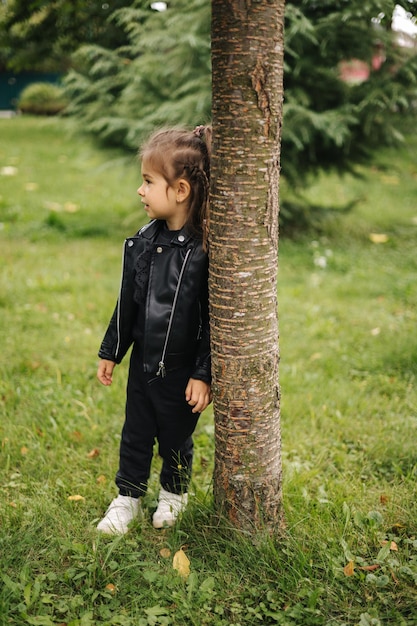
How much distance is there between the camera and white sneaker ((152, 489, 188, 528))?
2.41 m

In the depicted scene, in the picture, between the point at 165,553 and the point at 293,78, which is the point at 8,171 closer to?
the point at 293,78

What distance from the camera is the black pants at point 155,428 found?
2.41 metres

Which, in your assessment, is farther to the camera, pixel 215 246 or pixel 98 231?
pixel 98 231

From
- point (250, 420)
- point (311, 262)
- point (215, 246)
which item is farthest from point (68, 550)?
point (311, 262)

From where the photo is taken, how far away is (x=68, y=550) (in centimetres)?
220

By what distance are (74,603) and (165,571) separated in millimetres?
335

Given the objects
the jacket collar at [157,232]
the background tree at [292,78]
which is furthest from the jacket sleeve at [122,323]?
the background tree at [292,78]

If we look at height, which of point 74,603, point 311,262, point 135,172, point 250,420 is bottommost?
point 74,603

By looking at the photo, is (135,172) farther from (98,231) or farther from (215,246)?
(215,246)

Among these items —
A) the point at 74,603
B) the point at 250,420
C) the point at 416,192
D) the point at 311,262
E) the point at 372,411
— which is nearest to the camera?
the point at 74,603

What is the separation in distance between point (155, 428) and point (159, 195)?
0.95 m

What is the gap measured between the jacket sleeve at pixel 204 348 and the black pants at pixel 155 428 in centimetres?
12

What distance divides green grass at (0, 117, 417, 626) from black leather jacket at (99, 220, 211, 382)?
0.57m

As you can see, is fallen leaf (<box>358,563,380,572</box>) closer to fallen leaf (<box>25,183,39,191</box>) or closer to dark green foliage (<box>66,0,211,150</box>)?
dark green foliage (<box>66,0,211,150</box>)
